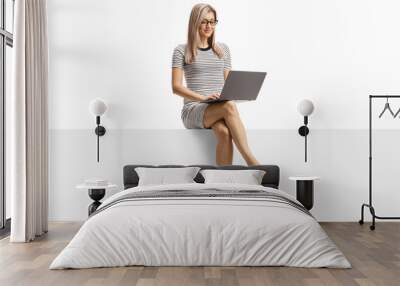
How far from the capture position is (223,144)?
6527 mm

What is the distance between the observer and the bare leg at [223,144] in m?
6.51

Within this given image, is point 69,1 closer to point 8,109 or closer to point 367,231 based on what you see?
point 8,109

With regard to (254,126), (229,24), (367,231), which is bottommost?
(367,231)

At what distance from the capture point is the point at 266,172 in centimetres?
634

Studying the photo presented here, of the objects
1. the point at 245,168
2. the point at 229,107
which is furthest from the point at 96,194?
the point at 229,107

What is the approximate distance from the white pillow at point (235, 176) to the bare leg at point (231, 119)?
517 mm

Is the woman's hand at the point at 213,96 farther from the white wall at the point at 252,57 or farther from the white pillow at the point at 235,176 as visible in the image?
the white pillow at the point at 235,176

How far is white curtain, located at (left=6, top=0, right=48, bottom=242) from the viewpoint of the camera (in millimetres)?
5246

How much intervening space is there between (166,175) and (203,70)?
4.54 feet

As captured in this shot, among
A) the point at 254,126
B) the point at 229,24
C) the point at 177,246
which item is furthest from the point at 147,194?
the point at 229,24

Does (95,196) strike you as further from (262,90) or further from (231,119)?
(262,90)

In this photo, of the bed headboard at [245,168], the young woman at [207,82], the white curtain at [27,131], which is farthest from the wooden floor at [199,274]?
the young woman at [207,82]

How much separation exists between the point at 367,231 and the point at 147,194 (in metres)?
2.62

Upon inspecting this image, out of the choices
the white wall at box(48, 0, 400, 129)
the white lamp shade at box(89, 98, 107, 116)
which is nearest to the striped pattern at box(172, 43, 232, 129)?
the white wall at box(48, 0, 400, 129)
